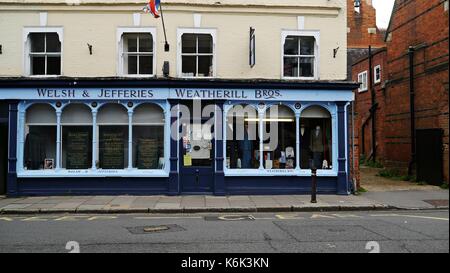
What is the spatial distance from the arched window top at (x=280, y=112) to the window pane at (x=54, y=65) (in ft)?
24.2

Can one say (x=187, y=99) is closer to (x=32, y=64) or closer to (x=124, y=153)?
(x=124, y=153)

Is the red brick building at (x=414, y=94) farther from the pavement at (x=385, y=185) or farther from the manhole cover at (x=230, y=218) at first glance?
the manhole cover at (x=230, y=218)

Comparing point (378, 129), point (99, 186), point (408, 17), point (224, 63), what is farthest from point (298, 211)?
point (378, 129)

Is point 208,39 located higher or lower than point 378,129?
higher

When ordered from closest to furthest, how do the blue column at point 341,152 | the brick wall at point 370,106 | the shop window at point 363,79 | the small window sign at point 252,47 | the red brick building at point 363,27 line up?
the small window sign at point 252,47 → the blue column at point 341,152 → the brick wall at point 370,106 → the shop window at point 363,79 → the red brick building at point 363,27

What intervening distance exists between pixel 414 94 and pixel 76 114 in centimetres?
1403

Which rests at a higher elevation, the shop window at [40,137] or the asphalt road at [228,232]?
the shop window at [40,137]

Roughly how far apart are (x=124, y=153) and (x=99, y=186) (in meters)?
1.38

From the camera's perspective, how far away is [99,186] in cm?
1502

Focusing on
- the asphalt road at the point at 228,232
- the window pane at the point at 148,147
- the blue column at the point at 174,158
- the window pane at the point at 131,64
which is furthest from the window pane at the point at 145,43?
the asphalt road at the point at 228,232

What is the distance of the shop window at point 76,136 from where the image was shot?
15273 mm

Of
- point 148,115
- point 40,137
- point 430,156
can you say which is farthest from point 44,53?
point 430,156

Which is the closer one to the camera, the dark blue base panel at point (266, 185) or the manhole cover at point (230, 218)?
the manhole cover at point (230, 218)

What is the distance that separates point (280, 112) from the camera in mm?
15609
